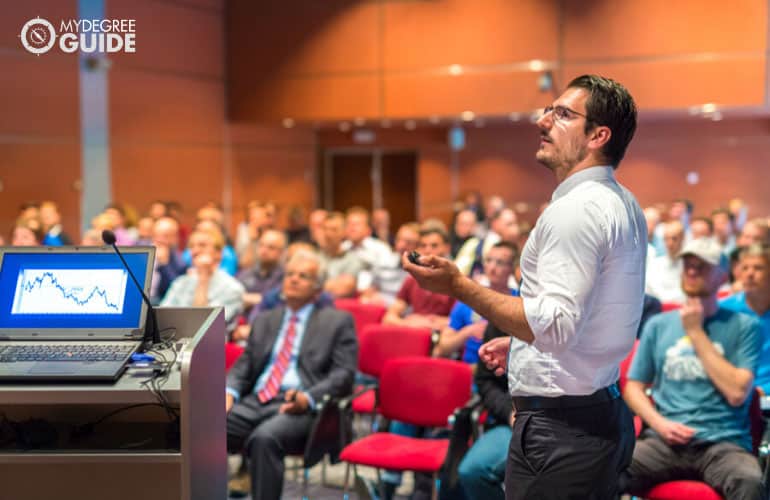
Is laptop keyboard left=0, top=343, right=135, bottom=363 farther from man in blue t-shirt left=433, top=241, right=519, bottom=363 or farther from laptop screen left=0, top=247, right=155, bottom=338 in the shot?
man in blue t-shirt left=433, top=241, right=519, bottom=363

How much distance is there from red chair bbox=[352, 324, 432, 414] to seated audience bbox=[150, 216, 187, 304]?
6.65 ft

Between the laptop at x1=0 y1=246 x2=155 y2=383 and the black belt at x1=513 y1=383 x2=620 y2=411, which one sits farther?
the laptop at x1=0 y1=246 x2=155 y2=383

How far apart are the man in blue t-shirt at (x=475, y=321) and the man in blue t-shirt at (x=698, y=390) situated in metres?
1.02

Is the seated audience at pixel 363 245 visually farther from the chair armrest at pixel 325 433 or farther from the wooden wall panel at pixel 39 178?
the wooden wall panel at pixel 39 178

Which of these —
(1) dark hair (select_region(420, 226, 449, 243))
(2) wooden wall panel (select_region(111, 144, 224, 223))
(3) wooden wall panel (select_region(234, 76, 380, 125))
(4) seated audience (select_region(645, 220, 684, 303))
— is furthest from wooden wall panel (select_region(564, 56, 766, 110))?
(2) wooden wall panel (select_region(111, 144, 224, 223))

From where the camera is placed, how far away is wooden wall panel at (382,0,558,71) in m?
10.8

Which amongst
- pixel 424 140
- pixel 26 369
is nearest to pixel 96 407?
pixel 26 369

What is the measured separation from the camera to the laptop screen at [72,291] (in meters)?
2.74

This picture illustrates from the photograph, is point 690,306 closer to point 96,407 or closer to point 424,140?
point 96,407

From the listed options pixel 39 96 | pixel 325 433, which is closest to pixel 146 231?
pixel 39 96

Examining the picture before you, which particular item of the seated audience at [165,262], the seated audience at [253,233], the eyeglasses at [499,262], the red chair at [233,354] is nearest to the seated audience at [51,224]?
the seated audience at [165,262]

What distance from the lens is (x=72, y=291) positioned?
2.79 m

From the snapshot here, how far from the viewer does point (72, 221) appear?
32.4ft

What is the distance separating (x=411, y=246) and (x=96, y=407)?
488 cm
